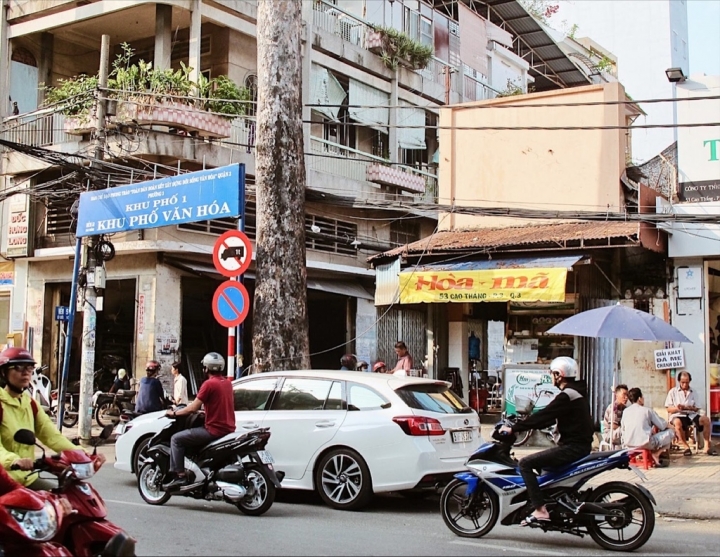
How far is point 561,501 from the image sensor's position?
7246 millimetres

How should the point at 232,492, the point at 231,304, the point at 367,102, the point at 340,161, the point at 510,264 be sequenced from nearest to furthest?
the point at 232,492
the point at 231,304
the point at 510,264
the point at 340,161
the point at 367,102

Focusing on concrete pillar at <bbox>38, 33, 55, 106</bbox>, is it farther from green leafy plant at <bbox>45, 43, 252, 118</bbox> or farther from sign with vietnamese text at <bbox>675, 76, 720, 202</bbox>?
sign with vietnamese text at <bbox>675, 76, 720, 202</bbox>

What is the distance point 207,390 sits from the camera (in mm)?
8508

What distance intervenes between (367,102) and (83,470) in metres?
21.1

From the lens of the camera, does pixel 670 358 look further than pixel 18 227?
No

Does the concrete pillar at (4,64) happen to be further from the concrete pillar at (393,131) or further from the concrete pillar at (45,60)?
the concrete pillar at (393,131)

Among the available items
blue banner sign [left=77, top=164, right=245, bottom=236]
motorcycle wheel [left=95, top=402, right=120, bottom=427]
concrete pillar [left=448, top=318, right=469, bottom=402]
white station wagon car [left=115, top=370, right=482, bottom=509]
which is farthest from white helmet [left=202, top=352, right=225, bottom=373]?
motorcycle wheel [left=95, top=402, right=120, bottom=427]

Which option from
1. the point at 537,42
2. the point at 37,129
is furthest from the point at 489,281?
the point at 537,42

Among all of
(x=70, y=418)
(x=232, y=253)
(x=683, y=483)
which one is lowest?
(x=683, y=483)

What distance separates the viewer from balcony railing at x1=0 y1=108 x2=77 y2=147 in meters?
21.0

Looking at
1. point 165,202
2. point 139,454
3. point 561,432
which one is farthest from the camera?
point 165,202

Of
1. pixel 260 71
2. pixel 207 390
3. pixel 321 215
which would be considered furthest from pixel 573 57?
pixel 207 390

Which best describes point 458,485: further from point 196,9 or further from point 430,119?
point 430,119

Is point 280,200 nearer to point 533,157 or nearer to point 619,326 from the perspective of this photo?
point 619,326
